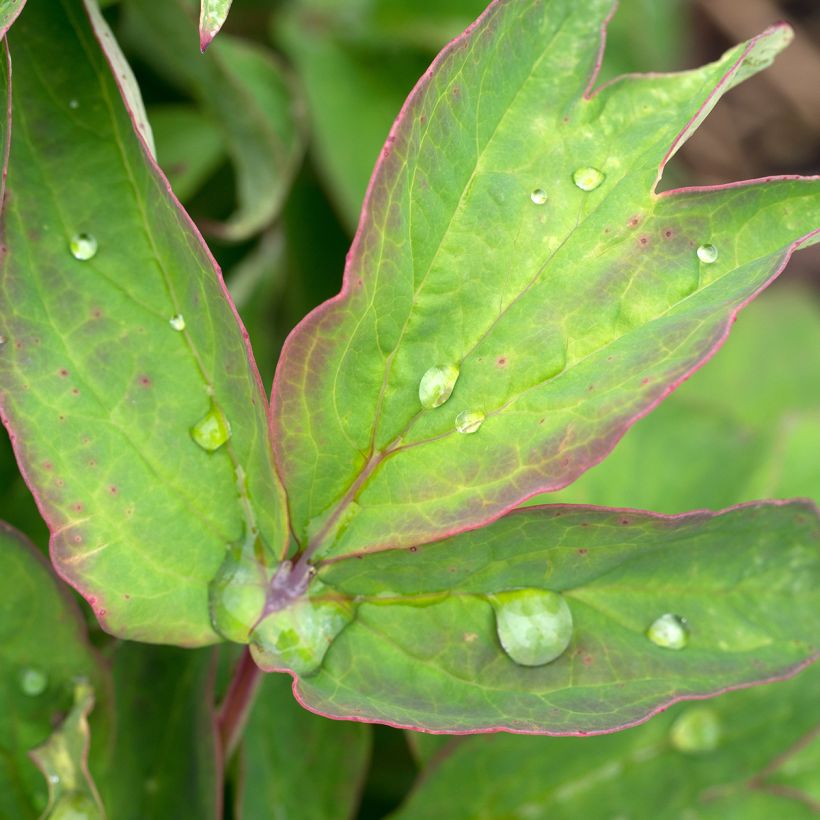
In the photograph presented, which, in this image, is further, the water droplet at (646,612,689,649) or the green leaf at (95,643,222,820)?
the green leaf at (95,643,222,820)

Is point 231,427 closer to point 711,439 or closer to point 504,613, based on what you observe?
point 504,613

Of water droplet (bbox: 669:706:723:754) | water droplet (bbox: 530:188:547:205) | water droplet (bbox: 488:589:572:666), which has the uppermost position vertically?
water droplet (bbox: 530:188:547:205)

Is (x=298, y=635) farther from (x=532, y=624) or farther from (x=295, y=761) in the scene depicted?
(x=295, y=761)

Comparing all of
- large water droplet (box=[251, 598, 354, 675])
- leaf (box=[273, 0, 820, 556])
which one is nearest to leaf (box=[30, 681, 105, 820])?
large water droplet (box=[251, 598, 354, 675])

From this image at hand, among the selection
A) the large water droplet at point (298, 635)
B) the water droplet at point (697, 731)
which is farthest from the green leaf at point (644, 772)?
the large water droplet at point (298, 635)

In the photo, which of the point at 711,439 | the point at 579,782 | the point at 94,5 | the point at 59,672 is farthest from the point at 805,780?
the point at 94,5

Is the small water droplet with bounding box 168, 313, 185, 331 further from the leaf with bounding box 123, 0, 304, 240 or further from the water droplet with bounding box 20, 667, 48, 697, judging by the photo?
the leaf with bounding box 123, 0, 304, 240
